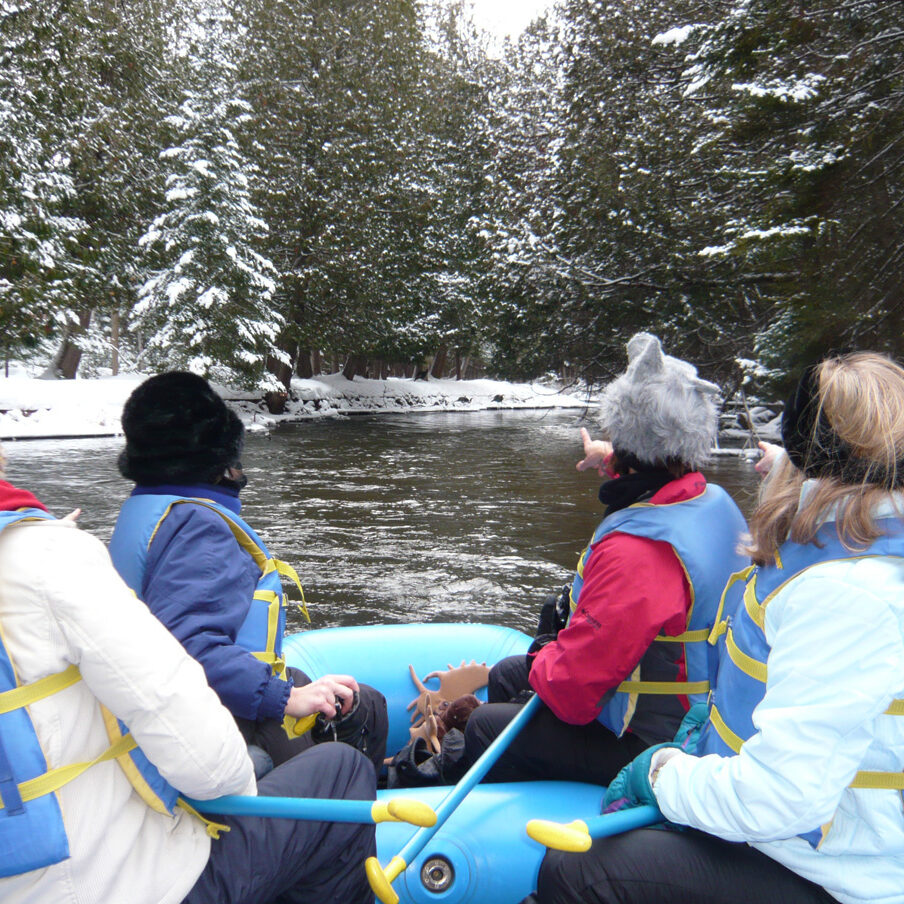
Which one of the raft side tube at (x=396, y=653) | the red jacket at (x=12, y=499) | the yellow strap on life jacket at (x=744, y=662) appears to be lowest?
the raft side tube at (x=396, y=653)

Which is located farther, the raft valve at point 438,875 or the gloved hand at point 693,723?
the raft valve at point 438,875

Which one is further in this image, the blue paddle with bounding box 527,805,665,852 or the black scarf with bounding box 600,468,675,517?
the black scarf with bounding box 600,468,675,517

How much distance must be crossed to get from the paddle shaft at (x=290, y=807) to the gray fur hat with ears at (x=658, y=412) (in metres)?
1.21

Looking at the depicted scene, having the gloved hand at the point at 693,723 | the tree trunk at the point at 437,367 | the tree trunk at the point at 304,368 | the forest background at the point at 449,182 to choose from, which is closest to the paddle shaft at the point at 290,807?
the gloved hand at the point at 693,723

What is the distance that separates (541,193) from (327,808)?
17285 mm

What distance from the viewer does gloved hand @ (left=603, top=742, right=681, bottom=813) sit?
1646 mm

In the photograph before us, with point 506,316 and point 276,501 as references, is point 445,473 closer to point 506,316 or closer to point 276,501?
point 276,501

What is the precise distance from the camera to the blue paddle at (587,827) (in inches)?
56.1

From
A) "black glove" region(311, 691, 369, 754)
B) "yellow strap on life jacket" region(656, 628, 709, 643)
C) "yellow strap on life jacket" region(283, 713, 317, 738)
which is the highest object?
"yellow strap on life jacket" region(656, 628, 709, 643)

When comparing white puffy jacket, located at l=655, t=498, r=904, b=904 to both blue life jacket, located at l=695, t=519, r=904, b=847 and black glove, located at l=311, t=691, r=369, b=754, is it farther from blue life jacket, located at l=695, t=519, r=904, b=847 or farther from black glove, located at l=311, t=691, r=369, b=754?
black glove, located at l=311, t=691, r=369, b=754

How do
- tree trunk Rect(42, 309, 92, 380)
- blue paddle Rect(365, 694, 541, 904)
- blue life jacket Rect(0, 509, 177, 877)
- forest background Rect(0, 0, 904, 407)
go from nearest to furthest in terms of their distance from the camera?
blue life jacket Rect(0, 509, 177, 877)
blue paddle Rect(365, 694, 541, 904)
forest background Rect(0, 0, 904, 407)
tree trunk Rect(42, 309, 92, 380)

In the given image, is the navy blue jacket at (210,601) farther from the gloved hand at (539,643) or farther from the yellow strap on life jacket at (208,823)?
the gloved hand at (539,643)

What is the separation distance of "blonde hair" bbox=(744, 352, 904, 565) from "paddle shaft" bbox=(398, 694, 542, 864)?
100cm

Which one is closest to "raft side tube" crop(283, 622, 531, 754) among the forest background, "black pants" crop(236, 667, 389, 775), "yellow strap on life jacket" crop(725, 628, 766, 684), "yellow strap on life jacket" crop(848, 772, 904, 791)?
"black pants" crop(236, 667, 389, 775)
